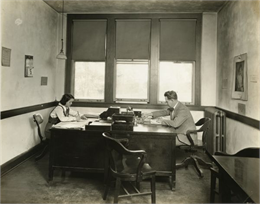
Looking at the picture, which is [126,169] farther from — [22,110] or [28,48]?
[28,48]

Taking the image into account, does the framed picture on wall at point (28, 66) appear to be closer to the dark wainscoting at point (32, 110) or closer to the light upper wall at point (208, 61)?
the dark wainscoting at point (32, 110)

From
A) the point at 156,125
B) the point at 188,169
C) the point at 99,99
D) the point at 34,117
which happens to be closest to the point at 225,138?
the point at 188,169

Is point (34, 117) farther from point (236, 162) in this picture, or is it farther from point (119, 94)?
point (236, 162)

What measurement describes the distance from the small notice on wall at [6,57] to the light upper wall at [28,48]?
64 mm

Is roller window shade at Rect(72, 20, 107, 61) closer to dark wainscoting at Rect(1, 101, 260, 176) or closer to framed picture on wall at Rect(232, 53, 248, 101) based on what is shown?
dark wainscoting at Rect(1, 101, 260, 176)

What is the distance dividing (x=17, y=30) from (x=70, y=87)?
2116mm

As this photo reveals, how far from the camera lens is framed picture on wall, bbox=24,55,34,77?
450 cm

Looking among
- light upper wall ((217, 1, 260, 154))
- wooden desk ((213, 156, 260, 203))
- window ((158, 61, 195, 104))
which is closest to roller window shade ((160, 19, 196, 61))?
window ((158, 61, 195, 104))

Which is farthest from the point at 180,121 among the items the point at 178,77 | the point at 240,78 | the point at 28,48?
the point at 28,48

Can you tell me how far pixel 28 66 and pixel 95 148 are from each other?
2.26 metres

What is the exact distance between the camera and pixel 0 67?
12.0 feet

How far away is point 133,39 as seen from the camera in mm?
5844

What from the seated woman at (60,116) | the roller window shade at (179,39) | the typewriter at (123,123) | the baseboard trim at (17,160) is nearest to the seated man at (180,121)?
the typewriter at (123,123)

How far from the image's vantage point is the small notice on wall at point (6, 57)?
3.72 meters
